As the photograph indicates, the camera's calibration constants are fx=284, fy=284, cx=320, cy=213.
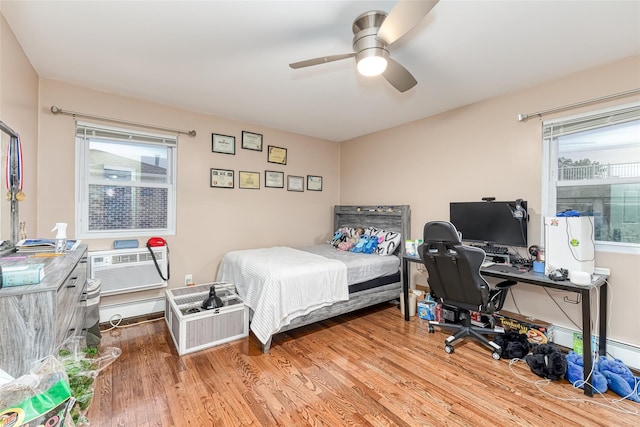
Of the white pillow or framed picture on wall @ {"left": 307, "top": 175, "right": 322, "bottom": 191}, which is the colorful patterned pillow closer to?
the white pillow

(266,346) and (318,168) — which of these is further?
(318,168)

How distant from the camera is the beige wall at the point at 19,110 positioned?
186 centimetres

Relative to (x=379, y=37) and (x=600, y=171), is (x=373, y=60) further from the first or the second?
(x=600, y=171)

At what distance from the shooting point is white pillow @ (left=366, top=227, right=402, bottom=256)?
3.71 metres

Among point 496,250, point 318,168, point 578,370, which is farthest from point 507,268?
point 318,168

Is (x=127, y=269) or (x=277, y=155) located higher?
(x=277, y=155)

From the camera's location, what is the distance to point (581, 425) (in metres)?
1.69

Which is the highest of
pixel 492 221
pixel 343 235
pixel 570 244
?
pixel 492 221

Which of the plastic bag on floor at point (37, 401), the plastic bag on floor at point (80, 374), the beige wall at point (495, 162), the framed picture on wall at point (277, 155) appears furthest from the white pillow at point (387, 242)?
the plastic bag on floor at point (37, 401)

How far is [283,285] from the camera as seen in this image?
8.44ft

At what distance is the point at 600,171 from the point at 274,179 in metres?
3.62

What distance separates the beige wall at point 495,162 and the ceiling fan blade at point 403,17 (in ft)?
Answer: 6.56

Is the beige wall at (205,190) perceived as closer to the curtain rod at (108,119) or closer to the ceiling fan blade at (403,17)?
the curtain rod at (108,119)

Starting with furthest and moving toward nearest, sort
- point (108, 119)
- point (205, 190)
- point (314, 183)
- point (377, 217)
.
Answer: point (314, 183)
point (377, 217)
point (205, 190)
point (108, 119)
